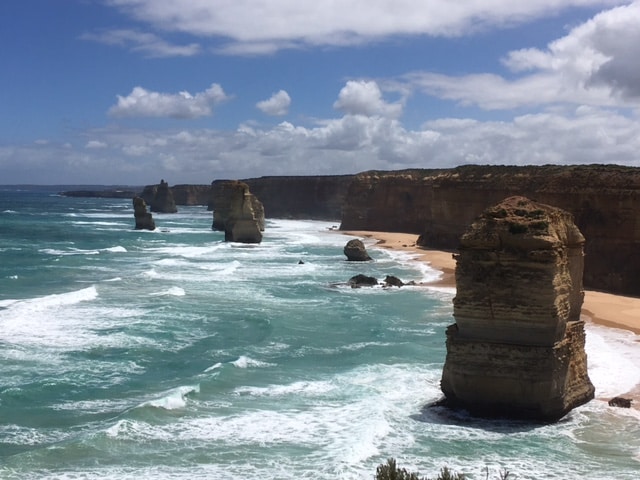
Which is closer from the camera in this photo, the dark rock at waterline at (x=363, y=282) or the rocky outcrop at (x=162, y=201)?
the dark rock at waterline at (x=363, y=282)

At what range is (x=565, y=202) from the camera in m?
39.2

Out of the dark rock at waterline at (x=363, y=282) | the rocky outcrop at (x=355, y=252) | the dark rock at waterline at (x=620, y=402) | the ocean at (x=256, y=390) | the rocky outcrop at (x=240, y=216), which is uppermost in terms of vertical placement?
the rocky outcrop at (x=240, y=216)

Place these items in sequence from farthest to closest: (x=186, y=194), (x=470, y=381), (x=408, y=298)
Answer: (x=186, y=194) → (x=408, y=298) → (x=470, y=381)

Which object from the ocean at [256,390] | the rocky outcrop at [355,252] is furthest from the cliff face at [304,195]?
the ocean at [256,390]

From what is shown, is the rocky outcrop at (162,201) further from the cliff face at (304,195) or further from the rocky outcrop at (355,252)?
the rocky outcrop at (355,252)

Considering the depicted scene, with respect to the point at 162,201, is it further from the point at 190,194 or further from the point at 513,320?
the point at 513,320

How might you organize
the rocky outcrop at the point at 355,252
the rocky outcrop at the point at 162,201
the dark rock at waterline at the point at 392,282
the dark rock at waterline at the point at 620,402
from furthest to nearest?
the rocky outcrop at the point at 162,201 < the rocky outcrop at the point at 355,252 < the dark rock at waterline at the point at 392,282 < the dark rock at waterline at the point at 620,402

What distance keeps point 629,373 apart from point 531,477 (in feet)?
28.2

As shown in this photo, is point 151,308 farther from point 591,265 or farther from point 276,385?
point 591,265

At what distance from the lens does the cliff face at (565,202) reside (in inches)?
1423

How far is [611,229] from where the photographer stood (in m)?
36.7

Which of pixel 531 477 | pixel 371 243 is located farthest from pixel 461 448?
pixel 371 243

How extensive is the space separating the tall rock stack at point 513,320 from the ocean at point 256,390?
594 mm

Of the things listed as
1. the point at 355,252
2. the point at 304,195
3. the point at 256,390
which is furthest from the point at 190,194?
the point at 256,390
